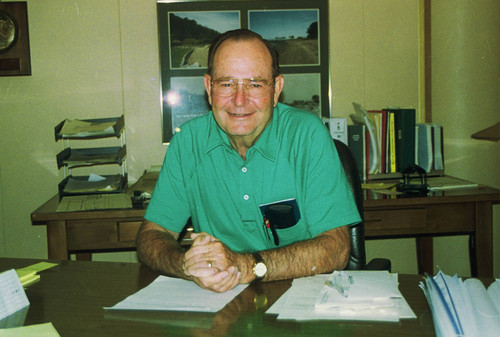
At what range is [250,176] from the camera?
Result: 180 centimetres

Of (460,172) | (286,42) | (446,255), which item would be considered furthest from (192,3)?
(446,255)

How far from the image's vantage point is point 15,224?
3195 mm

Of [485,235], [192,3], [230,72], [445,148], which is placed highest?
[192,3]

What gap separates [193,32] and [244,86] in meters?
1.53

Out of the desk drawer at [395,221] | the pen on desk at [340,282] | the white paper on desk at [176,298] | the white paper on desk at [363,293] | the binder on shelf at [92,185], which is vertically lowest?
the desk drawer at [395,221]

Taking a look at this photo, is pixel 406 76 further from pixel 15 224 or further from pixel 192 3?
pixel 15 224

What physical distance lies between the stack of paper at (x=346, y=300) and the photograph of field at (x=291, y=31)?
209 centimetres

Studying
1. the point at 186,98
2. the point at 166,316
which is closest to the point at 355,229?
the point at 166,316

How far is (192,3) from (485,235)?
6.44ft

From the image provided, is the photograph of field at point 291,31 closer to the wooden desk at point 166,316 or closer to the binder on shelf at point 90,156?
the binder on shelf at point 90,156

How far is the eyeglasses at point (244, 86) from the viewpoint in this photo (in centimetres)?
174

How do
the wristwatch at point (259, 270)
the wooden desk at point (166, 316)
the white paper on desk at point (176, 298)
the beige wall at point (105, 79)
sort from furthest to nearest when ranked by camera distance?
the beige wall at point (105, 79), the wristwatch at point (259, 270), the white paper on desk at point (176, 298), the wooden desk at point (166, 316)

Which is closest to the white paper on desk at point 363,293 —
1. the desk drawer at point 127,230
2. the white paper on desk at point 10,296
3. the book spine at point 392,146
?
the white paper on desk at point 10,296

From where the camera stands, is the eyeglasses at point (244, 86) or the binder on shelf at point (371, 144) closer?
the eyeglasses at point (244, 86)
